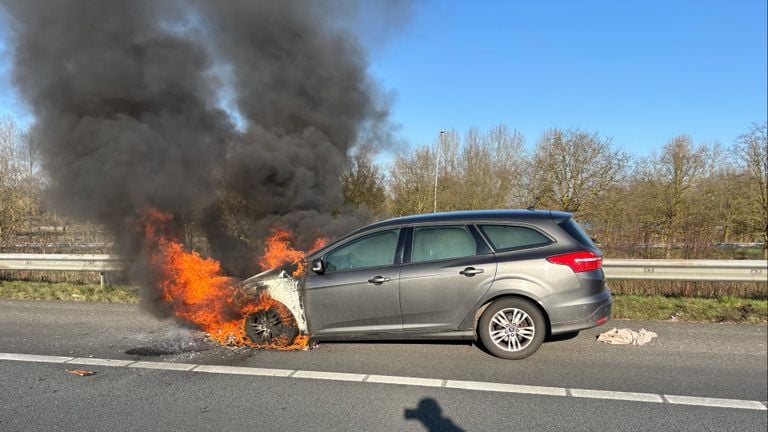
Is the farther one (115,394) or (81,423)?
(115,394)

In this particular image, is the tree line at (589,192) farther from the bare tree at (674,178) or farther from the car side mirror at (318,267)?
the car side mirror at (318,267)

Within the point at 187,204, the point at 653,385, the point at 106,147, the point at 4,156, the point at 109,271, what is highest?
the point at 4,156

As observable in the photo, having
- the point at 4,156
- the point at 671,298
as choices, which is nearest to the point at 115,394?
the point at 671,298

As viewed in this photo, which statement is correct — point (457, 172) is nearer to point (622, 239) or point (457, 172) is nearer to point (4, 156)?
point (622, 239)

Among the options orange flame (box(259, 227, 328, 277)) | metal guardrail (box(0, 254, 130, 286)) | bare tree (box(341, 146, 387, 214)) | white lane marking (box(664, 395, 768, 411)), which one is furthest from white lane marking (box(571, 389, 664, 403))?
bare tree (box(341, 146, 387, 214))

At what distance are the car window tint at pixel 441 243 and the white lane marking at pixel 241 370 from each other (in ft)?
5.47

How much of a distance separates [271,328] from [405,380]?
1727 millimetres

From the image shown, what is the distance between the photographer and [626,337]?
5.30 m

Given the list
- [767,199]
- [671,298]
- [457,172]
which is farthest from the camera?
[457,172]

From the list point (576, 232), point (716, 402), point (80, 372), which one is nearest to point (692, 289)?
point (576, 232)

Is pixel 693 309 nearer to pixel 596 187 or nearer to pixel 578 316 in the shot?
pixel 578 316

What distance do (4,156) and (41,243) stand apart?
5.63 metres

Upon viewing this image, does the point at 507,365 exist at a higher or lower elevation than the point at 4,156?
lower

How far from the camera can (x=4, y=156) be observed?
620 inches
